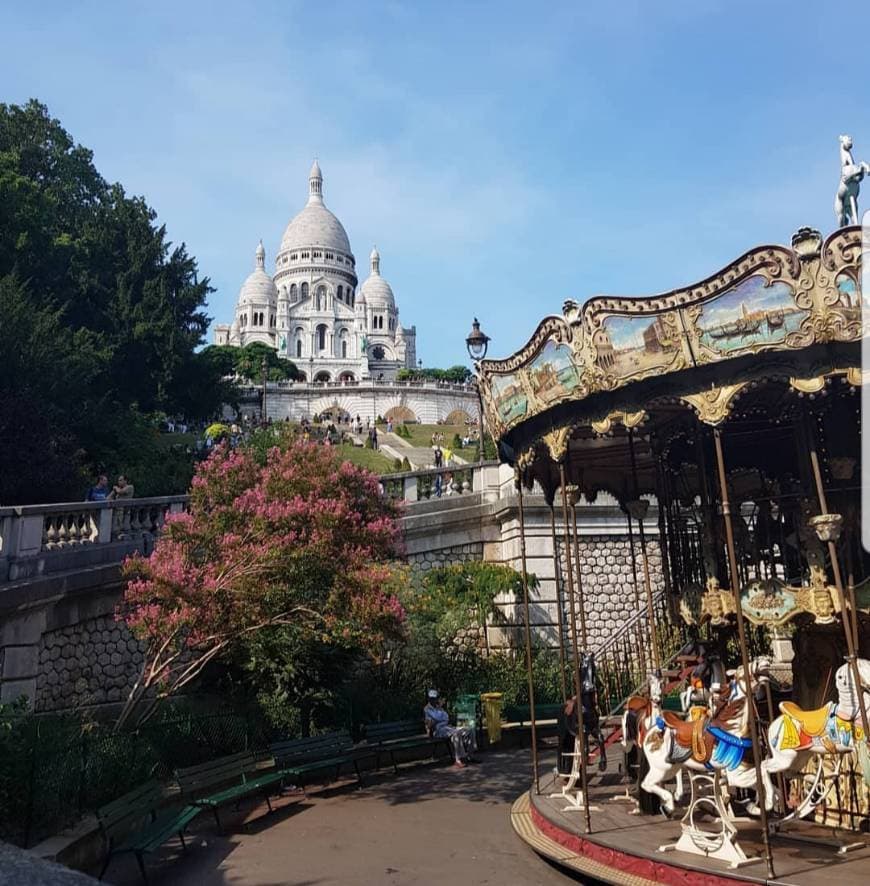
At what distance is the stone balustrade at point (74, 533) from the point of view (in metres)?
10.6

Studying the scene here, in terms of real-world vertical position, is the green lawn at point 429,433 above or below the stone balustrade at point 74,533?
above

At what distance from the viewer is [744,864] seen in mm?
6516

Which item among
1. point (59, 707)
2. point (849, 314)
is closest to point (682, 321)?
point (849, 314)

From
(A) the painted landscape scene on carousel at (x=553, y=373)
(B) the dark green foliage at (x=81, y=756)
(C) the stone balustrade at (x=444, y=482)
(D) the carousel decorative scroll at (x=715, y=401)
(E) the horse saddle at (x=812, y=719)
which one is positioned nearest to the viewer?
(B) the dark green foliage at (x=81, y=756)

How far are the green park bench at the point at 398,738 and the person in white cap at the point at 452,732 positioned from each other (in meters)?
0.18

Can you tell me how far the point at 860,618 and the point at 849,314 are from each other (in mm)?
3415

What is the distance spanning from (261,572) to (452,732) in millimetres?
4730

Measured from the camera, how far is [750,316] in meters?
7.00

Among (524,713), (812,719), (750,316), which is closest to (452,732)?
(524,713)

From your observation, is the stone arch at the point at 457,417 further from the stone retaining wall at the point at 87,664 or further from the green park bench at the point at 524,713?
the stone retaining wall at the point at 87,664

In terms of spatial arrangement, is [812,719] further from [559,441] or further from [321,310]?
[321,310]

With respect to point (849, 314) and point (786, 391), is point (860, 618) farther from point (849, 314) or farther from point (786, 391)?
point (849, 314)

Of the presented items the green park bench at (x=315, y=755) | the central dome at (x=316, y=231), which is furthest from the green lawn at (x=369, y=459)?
the central dome at (x=316, y=231)

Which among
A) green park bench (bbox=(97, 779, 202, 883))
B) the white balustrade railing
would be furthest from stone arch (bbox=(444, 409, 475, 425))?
green park bench (bbox=(97, 779, 202, 883))
